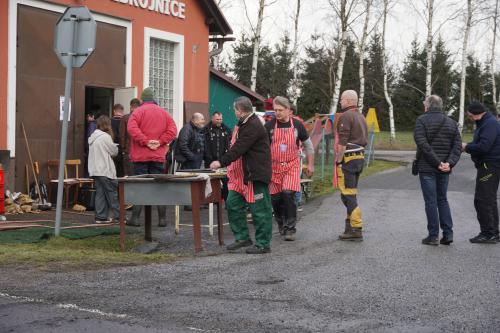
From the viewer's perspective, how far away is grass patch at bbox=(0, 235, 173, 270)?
8.43 meters

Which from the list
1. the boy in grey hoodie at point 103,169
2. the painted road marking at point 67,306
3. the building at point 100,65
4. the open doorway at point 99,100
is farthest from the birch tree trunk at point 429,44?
the painted road marking at point 67,306

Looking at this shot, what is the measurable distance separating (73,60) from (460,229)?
6.26 meters

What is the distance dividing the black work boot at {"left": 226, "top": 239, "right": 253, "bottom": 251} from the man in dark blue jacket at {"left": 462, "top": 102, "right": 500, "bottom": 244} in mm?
3040

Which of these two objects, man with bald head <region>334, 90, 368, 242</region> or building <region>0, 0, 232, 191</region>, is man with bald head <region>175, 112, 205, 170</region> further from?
man with bald head <region>334, 90, 368, 242</region>

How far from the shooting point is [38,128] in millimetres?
14664

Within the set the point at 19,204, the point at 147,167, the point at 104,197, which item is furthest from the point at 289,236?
the point at 19,204

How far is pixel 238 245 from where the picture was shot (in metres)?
9.80

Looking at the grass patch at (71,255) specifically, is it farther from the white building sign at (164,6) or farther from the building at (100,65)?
the white building sign at (164,6)

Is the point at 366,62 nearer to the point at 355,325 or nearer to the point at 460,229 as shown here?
the point at 460,229

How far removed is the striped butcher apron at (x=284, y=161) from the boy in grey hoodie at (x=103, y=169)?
3.07 metres

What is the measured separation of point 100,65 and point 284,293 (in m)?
10.3

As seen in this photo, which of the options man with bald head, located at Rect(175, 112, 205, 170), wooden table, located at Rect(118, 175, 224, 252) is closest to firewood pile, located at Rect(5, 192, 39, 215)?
man with bald head, located at Rect(175, 112, 205, 170)

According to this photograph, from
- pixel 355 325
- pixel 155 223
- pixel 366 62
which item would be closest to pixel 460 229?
pixel 155 223

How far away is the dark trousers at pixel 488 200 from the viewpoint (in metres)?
10.6
